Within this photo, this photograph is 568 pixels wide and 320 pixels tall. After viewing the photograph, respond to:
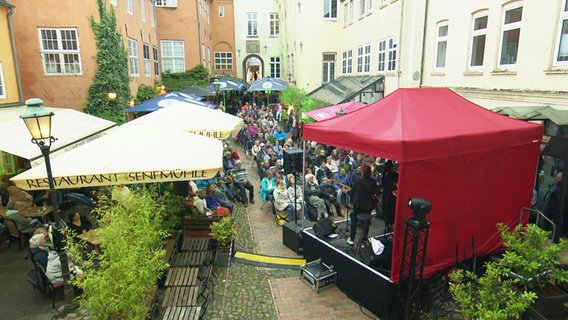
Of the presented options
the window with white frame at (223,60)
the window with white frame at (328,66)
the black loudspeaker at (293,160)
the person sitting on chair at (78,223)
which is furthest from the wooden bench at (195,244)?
the window with white frame at (223,60)

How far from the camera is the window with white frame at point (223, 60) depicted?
39.1 meters

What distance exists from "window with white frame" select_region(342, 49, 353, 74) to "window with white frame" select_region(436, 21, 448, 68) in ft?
36.5

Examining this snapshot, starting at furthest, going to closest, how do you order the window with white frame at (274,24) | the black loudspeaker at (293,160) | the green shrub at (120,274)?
the window with white frame at (274,24) < the black loudspeaker at (293,160) < the green shrub at (120,274)

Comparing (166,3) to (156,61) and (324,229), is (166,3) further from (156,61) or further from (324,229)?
(324,229)

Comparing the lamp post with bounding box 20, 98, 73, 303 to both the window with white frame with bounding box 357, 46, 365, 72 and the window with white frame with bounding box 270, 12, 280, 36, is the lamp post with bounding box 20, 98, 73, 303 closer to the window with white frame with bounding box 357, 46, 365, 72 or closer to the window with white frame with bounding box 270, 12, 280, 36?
the window with white frame with bounding box 357, 46, 365, 72

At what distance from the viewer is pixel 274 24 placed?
132 feet

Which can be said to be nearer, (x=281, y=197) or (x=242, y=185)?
(x=281, y=197)

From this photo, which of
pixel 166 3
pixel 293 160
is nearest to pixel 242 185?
pixel 293 160

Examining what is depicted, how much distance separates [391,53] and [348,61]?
795 centimetres

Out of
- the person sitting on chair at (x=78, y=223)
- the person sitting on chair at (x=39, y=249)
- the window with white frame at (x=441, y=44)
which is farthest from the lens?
the window with white frame at (x=441, y=44)

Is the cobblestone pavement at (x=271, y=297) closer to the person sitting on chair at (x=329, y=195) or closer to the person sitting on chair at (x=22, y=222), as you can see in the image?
the person sitting on chair at (x=329, y=195)

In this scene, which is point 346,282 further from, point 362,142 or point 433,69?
point 433,69

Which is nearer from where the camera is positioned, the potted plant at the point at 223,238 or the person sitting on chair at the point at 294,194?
the potted plant at the point at 223,238

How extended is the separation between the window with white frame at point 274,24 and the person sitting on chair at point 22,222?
3544cm
